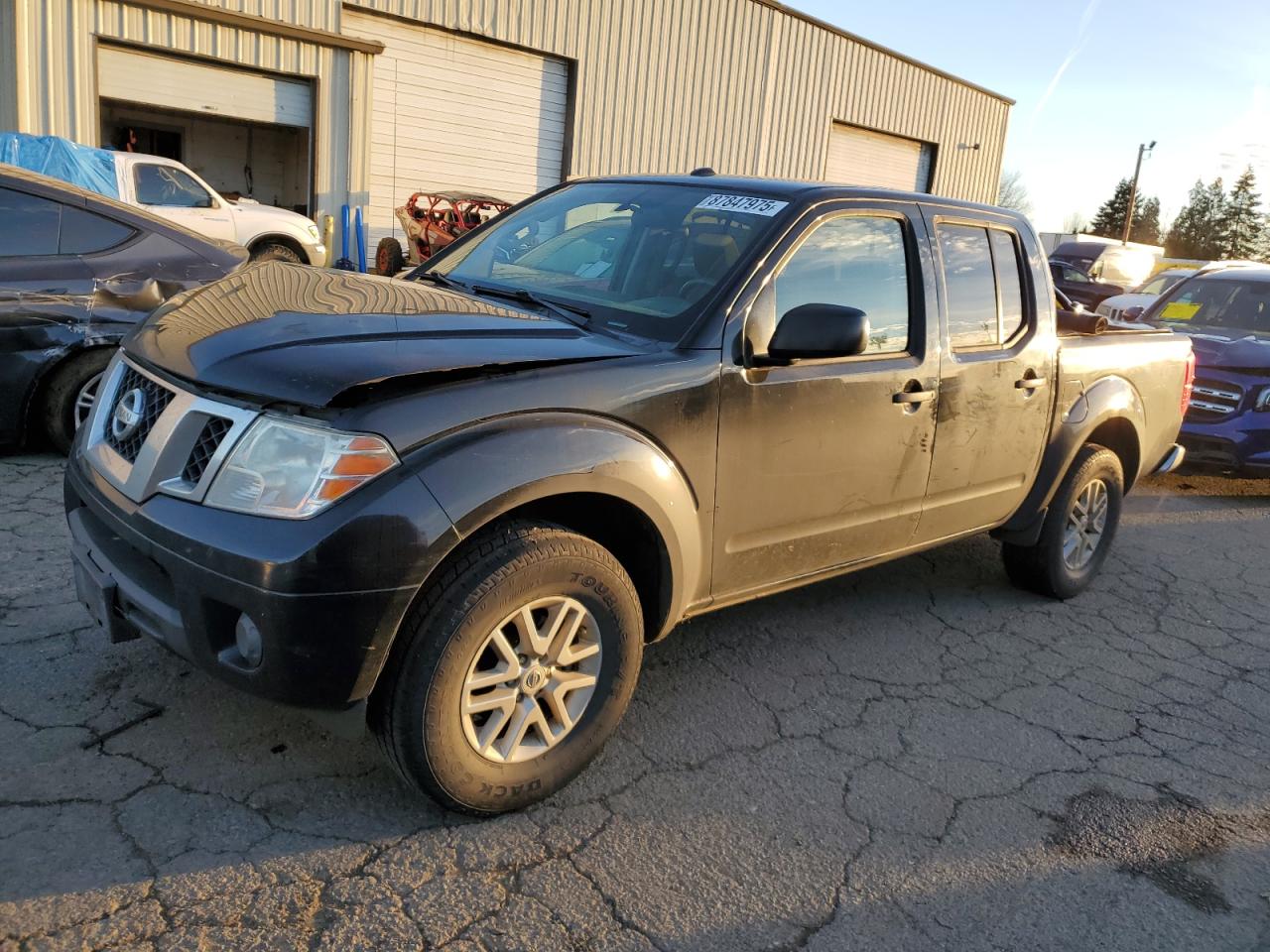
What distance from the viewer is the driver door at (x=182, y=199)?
11977 millimetres

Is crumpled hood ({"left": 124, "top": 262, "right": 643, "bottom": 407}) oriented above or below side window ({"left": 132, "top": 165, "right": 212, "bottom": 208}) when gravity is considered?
below

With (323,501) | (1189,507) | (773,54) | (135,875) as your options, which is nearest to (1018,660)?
(323,501)

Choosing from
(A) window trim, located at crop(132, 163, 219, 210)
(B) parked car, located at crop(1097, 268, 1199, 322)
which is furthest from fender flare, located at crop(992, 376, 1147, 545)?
(A) window trim, located at crop(132, 163, 219, 210)

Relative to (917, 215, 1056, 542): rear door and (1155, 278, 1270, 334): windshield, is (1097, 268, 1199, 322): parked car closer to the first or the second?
(1155, 278, 1270, 334): windshield

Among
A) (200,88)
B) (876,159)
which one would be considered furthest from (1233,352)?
(876,159)

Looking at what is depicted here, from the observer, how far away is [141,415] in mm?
2688

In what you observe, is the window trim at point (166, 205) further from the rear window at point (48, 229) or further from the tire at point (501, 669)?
the tire at point (501, 669)

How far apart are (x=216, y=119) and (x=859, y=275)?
59.7 ft

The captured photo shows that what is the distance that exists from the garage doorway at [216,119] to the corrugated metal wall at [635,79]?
12.9 inches

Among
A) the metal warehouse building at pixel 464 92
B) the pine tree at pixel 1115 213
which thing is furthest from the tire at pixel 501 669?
the pine tree at pixel 1115 213

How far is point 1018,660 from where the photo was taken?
4.18 metres

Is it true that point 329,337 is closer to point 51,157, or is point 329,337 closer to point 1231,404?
point 1231,404

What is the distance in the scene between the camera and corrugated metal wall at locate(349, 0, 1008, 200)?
18.0 meters

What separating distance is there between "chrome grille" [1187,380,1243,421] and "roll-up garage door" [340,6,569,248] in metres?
13.2
